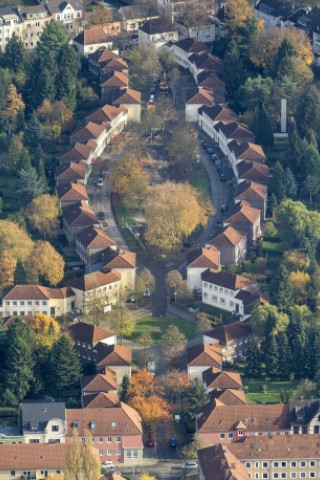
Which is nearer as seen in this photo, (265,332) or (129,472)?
(129,472)

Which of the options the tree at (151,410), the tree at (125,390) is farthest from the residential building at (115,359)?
the tree at (151,410)

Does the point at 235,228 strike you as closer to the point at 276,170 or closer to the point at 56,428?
the point at 276,170

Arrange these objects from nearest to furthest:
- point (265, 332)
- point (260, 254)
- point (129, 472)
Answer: point (129, 472) → point (265, 332) → point (260, 254)

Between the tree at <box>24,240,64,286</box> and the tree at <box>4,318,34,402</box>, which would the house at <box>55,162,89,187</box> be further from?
the tree at <box>4,318,34,402</box>

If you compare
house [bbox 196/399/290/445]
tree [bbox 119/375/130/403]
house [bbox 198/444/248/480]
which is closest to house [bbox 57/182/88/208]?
tree [bbox 119/375/130/403]

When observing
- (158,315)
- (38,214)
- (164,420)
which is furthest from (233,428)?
(38,214)

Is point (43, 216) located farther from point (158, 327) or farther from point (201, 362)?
point (201, 362)

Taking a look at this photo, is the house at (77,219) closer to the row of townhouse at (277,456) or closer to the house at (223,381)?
the house at (223,381)
